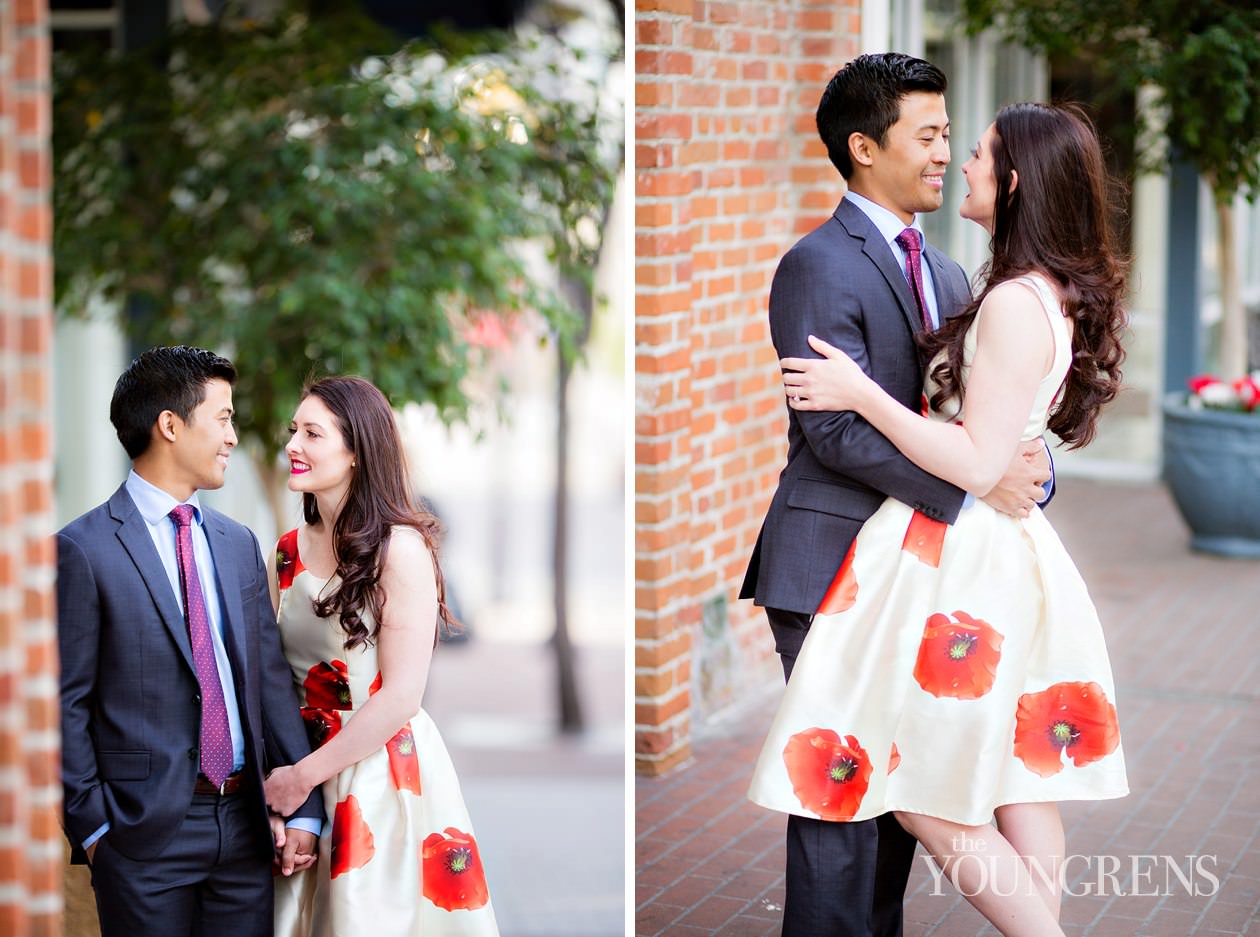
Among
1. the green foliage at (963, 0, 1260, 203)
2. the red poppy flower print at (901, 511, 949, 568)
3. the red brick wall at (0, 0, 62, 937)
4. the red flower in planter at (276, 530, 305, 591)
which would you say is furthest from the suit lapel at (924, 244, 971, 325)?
the green foliage at (963, 0, 1260, 203)

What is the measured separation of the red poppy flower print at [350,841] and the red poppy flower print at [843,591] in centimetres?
→ 93

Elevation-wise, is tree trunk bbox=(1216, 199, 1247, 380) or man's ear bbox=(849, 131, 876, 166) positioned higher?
man's ear bbox=(849, 131, 876, 166)

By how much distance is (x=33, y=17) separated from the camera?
172cm

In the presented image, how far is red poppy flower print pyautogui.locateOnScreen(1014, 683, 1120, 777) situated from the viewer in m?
2.76

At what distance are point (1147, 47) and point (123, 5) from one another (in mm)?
4829

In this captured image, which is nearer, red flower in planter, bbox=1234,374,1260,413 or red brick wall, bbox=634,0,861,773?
red brick wall, bbox=634,0,861,773

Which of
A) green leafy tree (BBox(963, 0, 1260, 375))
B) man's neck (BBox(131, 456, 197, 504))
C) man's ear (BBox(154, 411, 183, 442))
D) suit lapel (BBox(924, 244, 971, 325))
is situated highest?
green leafy tree (BBox(963, 0, 1260, 375))

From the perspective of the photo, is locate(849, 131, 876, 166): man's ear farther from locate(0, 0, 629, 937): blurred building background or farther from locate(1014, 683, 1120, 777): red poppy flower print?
locate(0, 0, 629, 937): blurred building background

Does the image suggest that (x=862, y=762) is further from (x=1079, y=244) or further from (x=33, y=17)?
(x=33, y=17)

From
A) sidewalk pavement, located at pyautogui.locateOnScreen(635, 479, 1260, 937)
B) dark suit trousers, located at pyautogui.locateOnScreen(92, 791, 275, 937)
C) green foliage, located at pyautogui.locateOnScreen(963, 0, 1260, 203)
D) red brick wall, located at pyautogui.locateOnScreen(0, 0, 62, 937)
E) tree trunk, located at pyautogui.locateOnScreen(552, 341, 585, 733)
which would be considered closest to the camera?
red brick wall, located at pyautogui.locateOnScreen(0, 0, 62, 937)

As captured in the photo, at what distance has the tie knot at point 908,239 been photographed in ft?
9.33

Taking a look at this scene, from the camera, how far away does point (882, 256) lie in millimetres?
2783

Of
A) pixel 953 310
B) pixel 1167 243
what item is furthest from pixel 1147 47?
pixel 953 310

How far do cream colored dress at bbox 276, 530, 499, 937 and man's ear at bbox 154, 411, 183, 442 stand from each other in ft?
1.36
